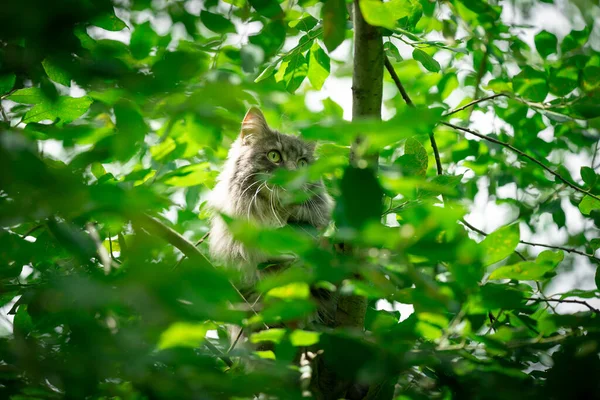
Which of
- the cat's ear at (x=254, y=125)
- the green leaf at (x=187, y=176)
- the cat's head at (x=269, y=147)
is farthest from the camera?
the cat's ear at (x=254, y=125)

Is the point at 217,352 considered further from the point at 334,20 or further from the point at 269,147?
the point at 269,147

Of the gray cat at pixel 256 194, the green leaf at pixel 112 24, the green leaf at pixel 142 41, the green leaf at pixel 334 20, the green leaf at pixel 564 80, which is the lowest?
the gray cat at pixel 256 194

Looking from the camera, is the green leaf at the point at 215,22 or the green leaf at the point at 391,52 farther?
the green leaf at the point at 391,52

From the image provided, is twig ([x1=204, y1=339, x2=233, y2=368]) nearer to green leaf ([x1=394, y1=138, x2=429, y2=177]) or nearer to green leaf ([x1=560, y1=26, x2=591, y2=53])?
green leaf ([x1=394, y1=138, x2=429, y2=177])

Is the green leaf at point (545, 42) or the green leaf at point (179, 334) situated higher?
the green leaf at point (545, 42)

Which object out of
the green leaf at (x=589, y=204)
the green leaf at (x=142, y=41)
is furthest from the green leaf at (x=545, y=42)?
the green leaf at (x=142, y=41)

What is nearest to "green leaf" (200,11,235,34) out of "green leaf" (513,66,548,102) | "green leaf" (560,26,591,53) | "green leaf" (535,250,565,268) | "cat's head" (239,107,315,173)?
"green leaf" (535,250,565,268)

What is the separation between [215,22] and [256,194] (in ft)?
6.77

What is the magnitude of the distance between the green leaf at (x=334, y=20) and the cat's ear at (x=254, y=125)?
274 centimetres

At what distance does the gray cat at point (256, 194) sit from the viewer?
3201mm

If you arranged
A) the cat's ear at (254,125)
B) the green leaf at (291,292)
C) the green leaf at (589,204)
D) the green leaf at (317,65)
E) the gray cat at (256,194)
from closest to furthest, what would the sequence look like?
the green leaf at (291,292), the green leaf at (589,204), the green leaf at (317,65), the gray cat at (256,194), the cat's ear at (254,125)

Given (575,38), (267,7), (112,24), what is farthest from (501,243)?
(575,38)

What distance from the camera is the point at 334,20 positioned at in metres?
1.21

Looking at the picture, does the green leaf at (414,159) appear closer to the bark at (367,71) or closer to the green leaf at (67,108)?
the bark at (367,71)
